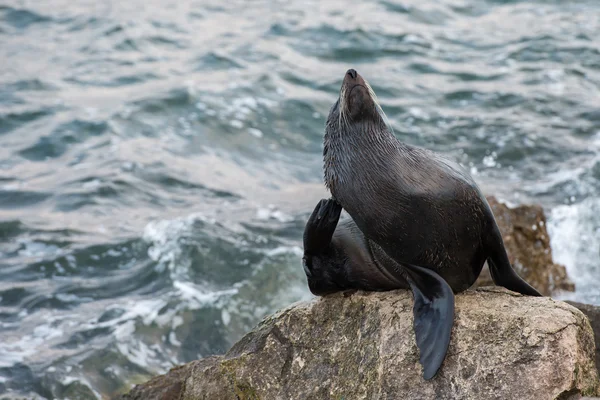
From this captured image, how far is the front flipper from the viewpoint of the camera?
11.8ft

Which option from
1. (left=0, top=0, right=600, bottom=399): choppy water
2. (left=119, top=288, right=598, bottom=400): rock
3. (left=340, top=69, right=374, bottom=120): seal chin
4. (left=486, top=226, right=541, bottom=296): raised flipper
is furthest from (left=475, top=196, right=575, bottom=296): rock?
(left=340, top=69, right=374, bottom=120): seal chin

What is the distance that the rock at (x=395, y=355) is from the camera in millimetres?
3482

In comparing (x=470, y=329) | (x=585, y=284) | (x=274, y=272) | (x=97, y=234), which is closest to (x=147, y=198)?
(x=97, y=234)

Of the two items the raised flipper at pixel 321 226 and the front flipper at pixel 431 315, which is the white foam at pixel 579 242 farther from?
the front flipper at pixel 431 315

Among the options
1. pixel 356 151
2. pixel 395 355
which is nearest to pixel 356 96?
pixel 356 151

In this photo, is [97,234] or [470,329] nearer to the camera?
[470,329]

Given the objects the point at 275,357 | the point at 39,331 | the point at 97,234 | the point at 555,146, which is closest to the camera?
the point at 275,357

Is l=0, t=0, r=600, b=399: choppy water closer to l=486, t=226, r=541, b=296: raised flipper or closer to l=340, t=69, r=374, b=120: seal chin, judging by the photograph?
l=486, t=226, r=541, b=296: raised flipper

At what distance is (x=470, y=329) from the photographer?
3719mm

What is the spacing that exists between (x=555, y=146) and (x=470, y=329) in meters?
7.34

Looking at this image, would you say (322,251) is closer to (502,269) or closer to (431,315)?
(502,269)

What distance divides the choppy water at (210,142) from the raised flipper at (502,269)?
3.07 m

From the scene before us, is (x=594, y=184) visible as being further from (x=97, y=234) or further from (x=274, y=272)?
(x=97, y=234)

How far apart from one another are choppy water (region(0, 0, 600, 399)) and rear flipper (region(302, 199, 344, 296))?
8.46 feet
